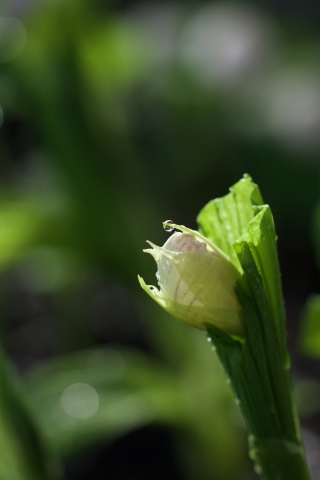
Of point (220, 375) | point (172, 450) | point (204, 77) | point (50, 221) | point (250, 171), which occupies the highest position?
point (204, 77)

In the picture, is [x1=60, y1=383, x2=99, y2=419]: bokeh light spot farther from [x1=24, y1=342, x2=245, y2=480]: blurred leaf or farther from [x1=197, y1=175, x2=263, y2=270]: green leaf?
[x1=197, y1=175, x2=263, y2=270]: green leaf

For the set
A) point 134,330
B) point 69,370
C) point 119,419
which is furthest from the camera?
point 134,330

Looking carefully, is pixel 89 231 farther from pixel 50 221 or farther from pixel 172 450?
pixel 172 450

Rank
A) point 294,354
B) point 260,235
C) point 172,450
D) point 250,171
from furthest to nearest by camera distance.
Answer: point 250,171
point 294,354
point 172,450
point 260,235

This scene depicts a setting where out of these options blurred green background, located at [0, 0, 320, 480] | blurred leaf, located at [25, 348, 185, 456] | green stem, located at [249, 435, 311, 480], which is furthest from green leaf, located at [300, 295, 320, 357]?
blurred leaf, located at [25, 348, 185, 456]

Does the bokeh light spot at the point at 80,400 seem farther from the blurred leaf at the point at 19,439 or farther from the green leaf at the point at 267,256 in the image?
the green leaf at the point at 267,256

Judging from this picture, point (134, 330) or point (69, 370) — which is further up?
point (69, 370)

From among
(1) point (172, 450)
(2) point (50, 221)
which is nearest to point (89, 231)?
(2) point (50, 221)

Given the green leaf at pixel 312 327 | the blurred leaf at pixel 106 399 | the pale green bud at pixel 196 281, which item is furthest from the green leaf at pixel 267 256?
the blurred leaf at pixel 106 399
